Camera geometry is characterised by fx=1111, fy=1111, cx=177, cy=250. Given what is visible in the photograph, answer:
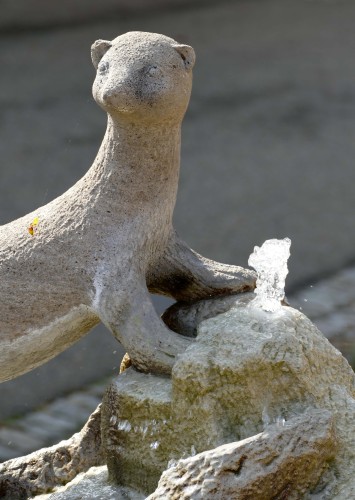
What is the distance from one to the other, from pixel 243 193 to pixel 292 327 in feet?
16.9

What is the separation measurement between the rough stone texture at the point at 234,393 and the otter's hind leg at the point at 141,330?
63 millimetres

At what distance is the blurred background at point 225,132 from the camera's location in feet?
22.0

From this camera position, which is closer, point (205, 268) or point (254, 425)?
point (254, 425)

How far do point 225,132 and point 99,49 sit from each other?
6159 millimetres

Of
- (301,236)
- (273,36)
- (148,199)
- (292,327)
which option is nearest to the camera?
(292,327)

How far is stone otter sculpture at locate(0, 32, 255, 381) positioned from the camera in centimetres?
309

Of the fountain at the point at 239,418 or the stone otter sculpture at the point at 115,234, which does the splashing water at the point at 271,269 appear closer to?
the fountain at the point at 239,418

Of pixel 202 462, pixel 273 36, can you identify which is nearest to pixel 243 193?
pixel 273 36

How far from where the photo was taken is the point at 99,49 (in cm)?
321

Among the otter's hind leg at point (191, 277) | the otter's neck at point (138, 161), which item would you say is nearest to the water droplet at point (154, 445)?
the otter's hind leg at point (191, 277)

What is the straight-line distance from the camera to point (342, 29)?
1269 centimetres

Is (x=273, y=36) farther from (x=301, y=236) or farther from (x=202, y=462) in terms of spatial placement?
(x=202, y=462)

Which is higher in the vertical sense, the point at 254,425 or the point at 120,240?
the point at 120,240

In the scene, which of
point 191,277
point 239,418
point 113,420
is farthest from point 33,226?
point 239,418
